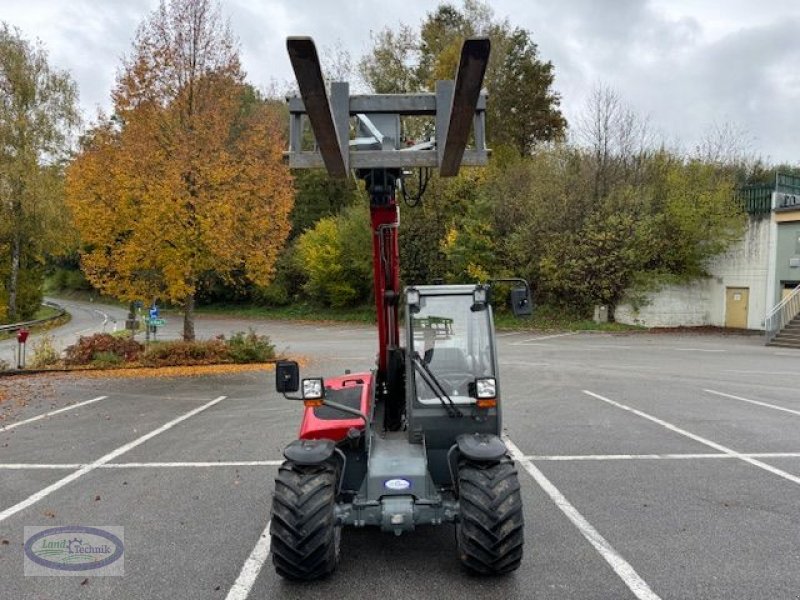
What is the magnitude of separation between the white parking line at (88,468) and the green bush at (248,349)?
5.74m

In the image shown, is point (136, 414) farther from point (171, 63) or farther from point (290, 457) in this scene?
point (171, 63)

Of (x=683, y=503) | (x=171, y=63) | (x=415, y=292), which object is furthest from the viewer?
(x=171, y=63)

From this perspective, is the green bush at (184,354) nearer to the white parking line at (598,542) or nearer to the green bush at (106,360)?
the green bush at (106,360)

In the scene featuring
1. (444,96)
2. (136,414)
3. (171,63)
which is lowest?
(136,414)

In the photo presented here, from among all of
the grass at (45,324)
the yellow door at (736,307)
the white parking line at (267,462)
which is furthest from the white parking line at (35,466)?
the yellow door at (736,307)

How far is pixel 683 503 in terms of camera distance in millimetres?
5918

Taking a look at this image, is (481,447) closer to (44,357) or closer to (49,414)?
(49,414)

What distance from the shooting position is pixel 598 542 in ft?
16.3

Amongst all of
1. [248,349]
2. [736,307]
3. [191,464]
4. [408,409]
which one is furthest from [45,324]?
[736,307]

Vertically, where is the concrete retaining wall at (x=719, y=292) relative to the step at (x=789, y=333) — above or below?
above

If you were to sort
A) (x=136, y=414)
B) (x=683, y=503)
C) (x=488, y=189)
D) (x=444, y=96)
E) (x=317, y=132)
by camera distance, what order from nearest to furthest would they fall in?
(x=317, y=132), (x=444, y=96), (x=683, y=503), (x=136, y=414), (x=488, y=189)

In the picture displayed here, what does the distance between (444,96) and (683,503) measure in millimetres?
4641

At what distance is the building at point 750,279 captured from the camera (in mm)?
26031

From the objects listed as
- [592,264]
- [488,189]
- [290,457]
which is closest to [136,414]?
[290,457]
